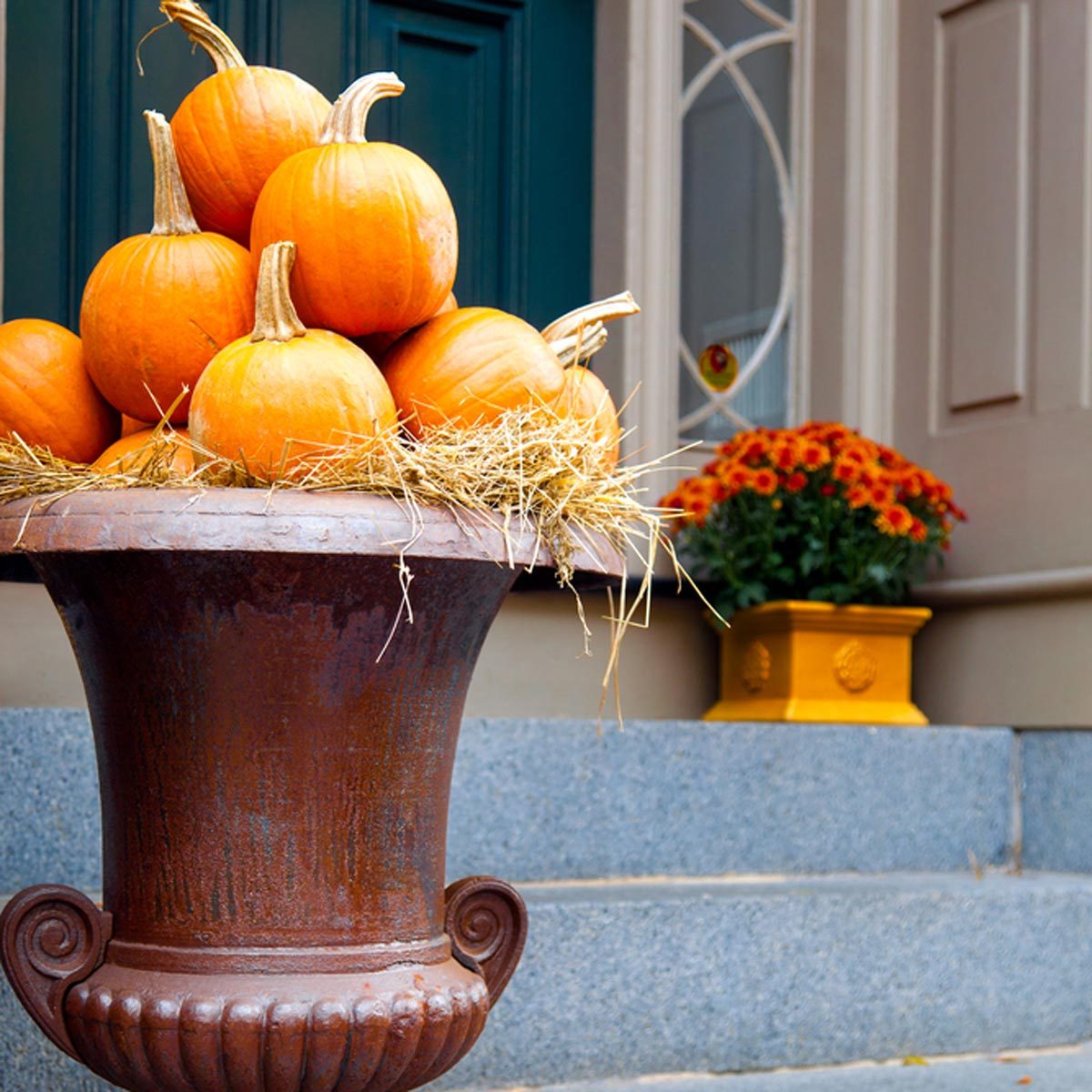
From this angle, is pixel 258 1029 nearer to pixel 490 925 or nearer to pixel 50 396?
pixel 490 925

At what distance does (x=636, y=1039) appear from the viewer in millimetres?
2268

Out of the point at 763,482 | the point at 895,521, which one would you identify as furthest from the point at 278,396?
the point at 895,521

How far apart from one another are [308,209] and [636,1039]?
1343mm

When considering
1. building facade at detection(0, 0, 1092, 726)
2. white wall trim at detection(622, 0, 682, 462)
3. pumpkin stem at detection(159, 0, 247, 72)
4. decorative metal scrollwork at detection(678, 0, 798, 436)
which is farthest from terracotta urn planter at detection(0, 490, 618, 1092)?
decorative metal scrollwork at detection(678, 0, 798, 436)

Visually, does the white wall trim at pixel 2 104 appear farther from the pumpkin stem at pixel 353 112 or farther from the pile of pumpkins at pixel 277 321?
the pumpkin stem at pixel 353 112

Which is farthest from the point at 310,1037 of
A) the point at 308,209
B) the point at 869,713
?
the point at 869,713

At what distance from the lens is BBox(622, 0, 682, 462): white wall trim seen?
3.21 m

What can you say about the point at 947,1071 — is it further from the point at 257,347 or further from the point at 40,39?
the point at 40,39

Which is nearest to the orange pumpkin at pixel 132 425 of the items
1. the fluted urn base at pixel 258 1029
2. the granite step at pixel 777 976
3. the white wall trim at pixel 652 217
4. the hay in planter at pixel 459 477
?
the hay in planter at pixel 459 477

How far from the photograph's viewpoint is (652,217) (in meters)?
3.24

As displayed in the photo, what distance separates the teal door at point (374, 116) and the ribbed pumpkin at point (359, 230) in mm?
1540

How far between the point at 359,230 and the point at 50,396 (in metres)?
0.35

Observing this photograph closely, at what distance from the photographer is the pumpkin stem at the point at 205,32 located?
5.18 feet

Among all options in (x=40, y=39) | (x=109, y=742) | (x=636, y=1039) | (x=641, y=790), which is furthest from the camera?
(x=40, y=39)
